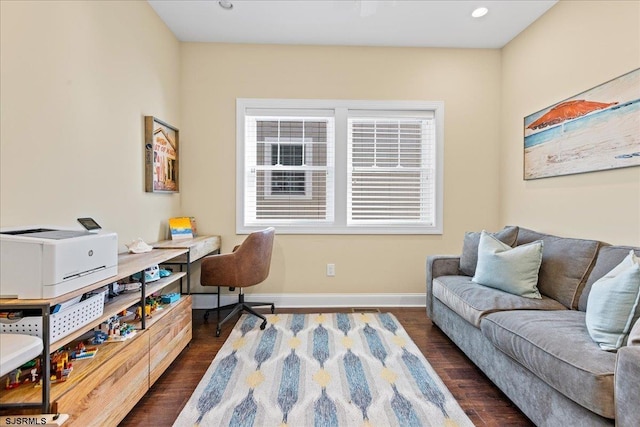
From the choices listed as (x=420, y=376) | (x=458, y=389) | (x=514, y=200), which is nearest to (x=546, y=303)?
(x=458, y=389)

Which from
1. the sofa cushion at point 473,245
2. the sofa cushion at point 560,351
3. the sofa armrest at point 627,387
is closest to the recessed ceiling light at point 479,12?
the sofa cushion at point 473,245

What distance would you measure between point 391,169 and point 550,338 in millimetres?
2244

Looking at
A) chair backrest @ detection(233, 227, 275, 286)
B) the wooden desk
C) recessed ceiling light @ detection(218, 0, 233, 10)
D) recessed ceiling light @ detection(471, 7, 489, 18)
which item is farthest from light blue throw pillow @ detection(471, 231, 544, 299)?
recessed ceiling light @ detection(218, 0, 233, 10)

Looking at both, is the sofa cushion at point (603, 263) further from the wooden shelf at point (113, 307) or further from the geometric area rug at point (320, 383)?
the wooden shelf at point (113, 307)

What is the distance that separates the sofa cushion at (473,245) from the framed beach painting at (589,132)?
606mm

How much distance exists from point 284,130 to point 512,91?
2.46 metres

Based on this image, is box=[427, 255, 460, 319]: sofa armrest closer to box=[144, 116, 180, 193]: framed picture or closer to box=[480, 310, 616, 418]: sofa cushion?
box=[480, 310, 616, 418]: sofa cushion

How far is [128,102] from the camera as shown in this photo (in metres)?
2.35

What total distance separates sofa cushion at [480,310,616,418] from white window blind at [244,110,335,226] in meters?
2.01

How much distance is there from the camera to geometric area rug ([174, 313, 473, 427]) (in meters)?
1.62

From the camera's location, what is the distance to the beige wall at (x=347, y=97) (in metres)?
3.25

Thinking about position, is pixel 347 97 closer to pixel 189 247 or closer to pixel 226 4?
pixel 226 4

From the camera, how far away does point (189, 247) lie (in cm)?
238

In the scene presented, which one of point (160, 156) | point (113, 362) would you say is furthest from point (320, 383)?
point (160, 156)
